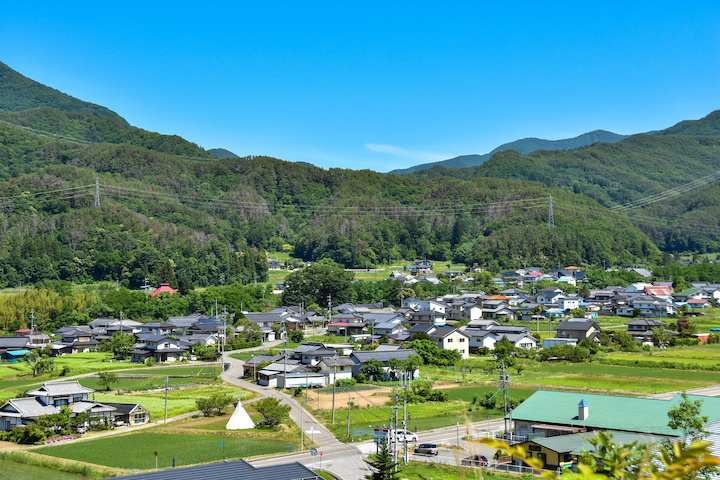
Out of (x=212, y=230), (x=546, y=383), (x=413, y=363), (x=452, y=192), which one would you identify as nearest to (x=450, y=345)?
(x=413, y=363)

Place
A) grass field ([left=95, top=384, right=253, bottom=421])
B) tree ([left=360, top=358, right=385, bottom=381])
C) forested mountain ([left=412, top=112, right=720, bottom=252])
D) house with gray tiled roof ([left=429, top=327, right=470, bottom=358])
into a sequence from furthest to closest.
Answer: forested mountain ([left=412, top=112, right=720, bottom=252]) → house with gray tiled roof ([left=429, top=327, right=470, bottom=358]) → tree ([left=360, top=358, right=385, bottom=381]) → grass field ([left=95, top=384, right=253, bottom=421])

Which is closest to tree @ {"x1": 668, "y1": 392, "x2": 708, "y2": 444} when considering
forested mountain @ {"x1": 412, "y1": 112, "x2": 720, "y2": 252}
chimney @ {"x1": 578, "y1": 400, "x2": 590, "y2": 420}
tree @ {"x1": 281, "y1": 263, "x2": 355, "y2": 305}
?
chimney @ {"x1": 578, "y1": 400, "x2": 590, "y2": 420}

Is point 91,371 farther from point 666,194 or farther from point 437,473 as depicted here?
point 666,194

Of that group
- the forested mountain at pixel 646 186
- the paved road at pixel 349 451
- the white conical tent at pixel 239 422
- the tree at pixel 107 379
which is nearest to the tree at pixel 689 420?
the paved road at pixel 349 451

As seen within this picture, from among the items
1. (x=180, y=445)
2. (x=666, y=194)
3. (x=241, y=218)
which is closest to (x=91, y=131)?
(x=241, y=218)

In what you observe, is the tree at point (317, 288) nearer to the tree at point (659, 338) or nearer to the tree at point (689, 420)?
the tree at point (659, 338)

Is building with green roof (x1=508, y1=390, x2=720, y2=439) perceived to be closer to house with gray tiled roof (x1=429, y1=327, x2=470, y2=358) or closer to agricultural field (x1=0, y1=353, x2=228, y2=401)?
agricultural field (x1=0, y1=353, x2=228, y2=401)
